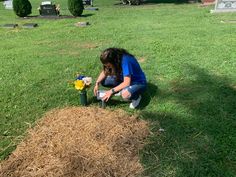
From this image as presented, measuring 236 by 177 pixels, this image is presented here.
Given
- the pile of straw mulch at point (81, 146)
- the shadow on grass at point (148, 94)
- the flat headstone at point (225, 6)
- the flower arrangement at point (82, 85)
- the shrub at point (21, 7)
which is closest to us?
the pile of straw mulch at point (81, 146)

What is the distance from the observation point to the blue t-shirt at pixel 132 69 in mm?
5172

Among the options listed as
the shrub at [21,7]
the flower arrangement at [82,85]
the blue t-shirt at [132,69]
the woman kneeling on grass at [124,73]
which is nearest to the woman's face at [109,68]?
the woman kneeling on grass at [124,73]

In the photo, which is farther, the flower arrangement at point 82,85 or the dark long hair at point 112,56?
the flower arrangement at point 82,85

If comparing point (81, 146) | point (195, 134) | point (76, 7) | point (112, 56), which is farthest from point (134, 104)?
point (76, 7)

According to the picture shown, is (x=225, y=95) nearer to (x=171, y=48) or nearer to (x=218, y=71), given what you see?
Result: (x=218, y=71)

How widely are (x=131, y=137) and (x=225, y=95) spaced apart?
217 centimetres

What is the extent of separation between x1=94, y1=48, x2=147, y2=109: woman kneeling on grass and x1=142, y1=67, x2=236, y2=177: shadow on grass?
1.33 feet

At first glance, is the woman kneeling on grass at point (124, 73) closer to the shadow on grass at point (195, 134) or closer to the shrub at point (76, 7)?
the shadow on grass at point (195, 134)

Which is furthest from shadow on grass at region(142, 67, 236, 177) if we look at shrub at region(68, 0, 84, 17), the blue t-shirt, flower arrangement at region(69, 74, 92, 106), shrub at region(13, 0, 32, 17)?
shrub at region(13, 0, 32, 17)

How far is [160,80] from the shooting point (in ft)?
21.7

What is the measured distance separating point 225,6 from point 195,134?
37.7ft

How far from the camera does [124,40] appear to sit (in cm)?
1005

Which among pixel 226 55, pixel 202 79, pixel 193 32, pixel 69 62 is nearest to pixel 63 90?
pixel 69 62

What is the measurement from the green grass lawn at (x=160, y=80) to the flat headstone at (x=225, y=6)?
165 centimetres
